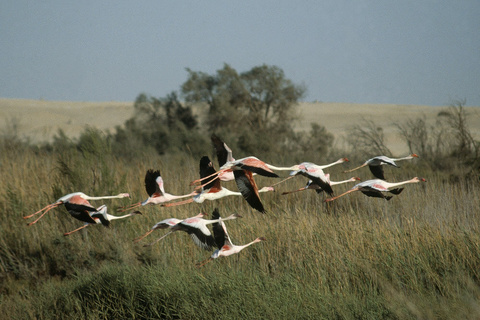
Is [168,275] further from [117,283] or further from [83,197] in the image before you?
[83,197]

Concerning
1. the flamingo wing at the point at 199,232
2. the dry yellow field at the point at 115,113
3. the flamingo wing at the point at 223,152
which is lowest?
the flamingo wing at the point at 199,232

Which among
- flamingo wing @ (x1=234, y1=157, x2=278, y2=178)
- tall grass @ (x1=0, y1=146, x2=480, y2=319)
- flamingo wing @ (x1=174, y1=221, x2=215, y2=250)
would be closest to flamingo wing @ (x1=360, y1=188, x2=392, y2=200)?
flamingo wing @ (x1=234, y1=157, x2=278, y2=178)

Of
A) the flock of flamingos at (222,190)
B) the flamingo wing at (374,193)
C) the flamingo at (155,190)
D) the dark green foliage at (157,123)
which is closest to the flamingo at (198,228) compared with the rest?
the flock of flamingos at (222,190)

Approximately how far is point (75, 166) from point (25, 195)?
191cm

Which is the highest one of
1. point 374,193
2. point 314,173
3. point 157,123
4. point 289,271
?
point 157,123

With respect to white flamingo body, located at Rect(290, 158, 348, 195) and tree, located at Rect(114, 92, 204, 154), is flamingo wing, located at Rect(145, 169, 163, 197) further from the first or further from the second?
tree, located at Rect(114, 92, 204, 154)

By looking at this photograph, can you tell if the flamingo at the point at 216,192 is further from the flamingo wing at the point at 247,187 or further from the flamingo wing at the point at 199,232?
the flamingo wing at the point at 199,232

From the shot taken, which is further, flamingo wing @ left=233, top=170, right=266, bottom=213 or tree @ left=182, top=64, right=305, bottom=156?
tree @ left=182, top=64, right=305, bottom=156

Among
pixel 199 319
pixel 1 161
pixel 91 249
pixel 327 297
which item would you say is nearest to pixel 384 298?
pixel 327 297

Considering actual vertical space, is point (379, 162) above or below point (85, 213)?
above

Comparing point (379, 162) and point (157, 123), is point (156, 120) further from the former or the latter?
point (379, 162)

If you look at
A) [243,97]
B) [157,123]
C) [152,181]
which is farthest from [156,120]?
[152,181]

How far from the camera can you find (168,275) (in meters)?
5.25

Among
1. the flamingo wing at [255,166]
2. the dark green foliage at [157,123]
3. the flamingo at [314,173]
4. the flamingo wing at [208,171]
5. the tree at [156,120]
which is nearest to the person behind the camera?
the flamingo wing at [255,166]
